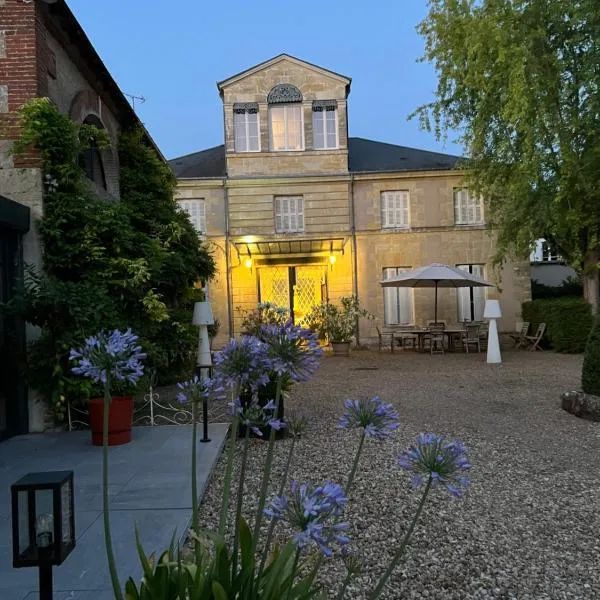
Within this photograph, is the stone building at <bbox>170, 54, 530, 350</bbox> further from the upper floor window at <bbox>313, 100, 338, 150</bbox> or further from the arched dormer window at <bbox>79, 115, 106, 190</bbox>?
the arched dormer window at <bbox>79, 115, 106, 190</bbox>

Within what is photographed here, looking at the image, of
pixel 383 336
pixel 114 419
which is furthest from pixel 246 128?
pixel 114 419

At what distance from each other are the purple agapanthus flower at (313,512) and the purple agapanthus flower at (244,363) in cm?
36

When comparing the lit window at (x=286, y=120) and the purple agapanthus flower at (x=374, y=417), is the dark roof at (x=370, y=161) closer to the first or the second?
the lit window at (x=286, y=120)

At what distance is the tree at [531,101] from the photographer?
11.5 m

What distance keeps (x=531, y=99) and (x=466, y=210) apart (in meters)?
5.34

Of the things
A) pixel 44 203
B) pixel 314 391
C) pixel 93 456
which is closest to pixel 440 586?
pixel 93 456

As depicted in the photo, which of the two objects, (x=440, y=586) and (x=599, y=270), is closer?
(x=440, y=586)

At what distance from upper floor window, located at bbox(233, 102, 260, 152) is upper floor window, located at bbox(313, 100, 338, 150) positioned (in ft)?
5.95

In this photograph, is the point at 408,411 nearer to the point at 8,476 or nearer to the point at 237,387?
the point at 8,476

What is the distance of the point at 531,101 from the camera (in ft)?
37.9

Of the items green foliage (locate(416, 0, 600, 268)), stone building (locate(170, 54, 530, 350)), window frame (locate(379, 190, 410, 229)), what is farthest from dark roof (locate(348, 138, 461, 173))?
green foliage (locate(416, 0, 600, 268))

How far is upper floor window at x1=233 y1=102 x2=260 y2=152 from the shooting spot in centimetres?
1650

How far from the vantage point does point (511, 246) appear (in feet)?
48.3

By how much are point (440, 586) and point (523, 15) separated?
1268cm
